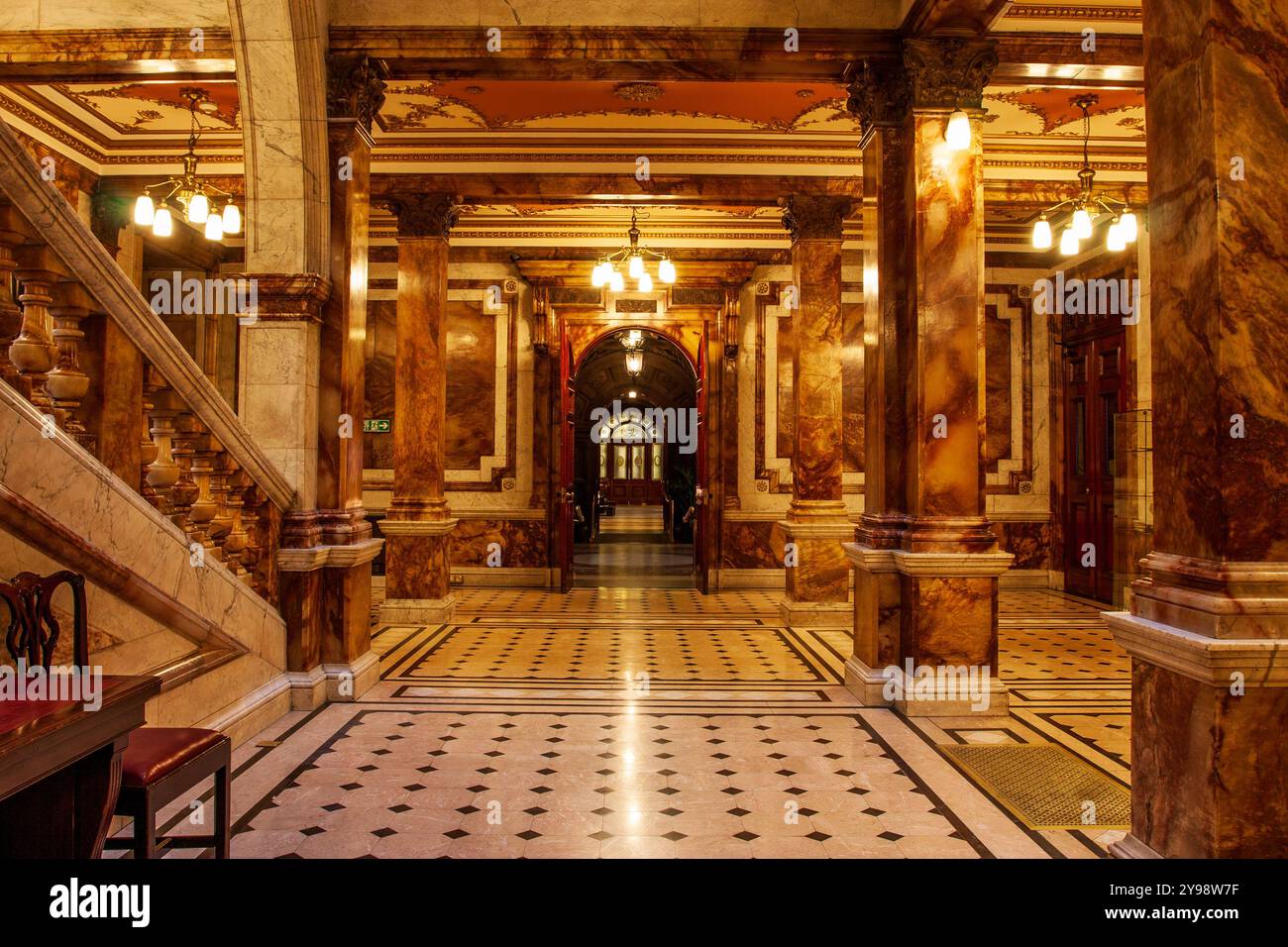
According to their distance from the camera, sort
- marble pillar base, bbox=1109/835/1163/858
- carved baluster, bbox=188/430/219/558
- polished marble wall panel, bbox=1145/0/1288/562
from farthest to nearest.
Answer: carved baluster, bbox=188/430/219/558, marble pillar base, bbox=1109/835/1163/858, polished marble wall panel, bbox=1145/0/1288/562

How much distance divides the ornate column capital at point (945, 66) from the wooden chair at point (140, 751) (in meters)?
5.30

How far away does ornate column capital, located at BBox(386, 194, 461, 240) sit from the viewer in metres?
8.81

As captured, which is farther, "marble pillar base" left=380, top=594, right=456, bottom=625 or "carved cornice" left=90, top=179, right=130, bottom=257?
"carved cornice" left=90, top=179, right=130, bottom=257

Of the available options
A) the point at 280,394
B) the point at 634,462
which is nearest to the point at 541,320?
the point at 280,394

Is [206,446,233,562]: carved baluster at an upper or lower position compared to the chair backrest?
upper

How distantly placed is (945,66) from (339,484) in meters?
4.82

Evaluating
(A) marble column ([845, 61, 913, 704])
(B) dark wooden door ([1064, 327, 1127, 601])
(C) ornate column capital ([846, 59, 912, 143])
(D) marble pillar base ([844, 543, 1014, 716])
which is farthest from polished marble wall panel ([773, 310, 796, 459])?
(D) marble pillar base ([844, 543, 1014, 716])

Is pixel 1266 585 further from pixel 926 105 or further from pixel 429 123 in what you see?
pixel 429 123

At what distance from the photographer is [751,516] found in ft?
37.5

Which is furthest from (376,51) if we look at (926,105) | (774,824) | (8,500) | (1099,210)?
(1099,210)

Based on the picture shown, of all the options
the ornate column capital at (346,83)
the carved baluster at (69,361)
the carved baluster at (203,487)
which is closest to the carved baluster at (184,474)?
the carved baluster at (203,487)

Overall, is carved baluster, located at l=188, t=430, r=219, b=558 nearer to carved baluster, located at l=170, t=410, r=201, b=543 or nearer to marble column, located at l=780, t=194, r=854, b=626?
carved baluster, located at l=170, t=410, r=201, b=543

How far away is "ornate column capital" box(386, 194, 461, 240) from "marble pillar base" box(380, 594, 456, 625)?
12.6 feet

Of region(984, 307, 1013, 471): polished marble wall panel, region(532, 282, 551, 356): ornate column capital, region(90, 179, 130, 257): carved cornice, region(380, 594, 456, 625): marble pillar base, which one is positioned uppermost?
region(90, 179, 130, 257): carved cornice
